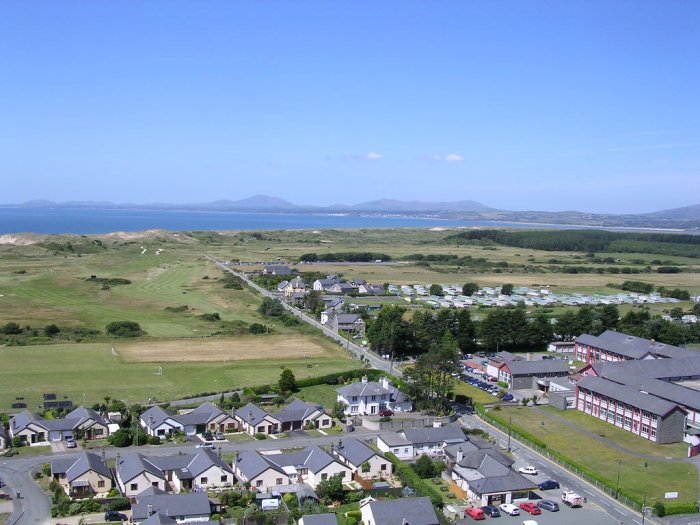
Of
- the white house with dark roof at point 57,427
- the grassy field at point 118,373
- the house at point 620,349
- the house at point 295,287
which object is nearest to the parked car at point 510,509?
the white house with dark roof at point 57,427

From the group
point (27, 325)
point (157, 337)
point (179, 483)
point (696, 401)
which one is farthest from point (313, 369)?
point (27, 325)

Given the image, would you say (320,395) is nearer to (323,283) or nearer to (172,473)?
(172,473)

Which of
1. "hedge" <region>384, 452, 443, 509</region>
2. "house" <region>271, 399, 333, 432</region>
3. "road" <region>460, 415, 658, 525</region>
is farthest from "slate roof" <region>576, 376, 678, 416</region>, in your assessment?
"house" <region>271, 399, 333, 432</region>

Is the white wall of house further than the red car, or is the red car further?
the white wall of house

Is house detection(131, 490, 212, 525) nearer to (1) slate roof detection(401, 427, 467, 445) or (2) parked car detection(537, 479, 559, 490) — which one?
(1) slate roof detection(401, 427, 467, 445)

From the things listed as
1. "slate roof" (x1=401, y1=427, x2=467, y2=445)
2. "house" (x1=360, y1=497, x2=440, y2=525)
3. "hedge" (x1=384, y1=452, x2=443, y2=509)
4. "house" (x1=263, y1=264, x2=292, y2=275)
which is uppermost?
"house" (x1=263, y1=264, x2=292, y2=275)

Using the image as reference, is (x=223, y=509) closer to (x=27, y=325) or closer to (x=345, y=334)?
(x=345, y=334)

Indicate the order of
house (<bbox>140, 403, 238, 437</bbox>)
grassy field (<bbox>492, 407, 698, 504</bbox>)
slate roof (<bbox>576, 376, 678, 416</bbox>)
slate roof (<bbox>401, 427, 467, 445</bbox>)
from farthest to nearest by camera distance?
slate roof (<bbox>576, 376, 678, 416</bbox>), house (<bbox>140, 403, 238, 437</bbox>), slate roof (<bbox>401, 427, 467, 445</bbox>), grassy field (<bbox>492, 407, 698, 504</bbox>)
